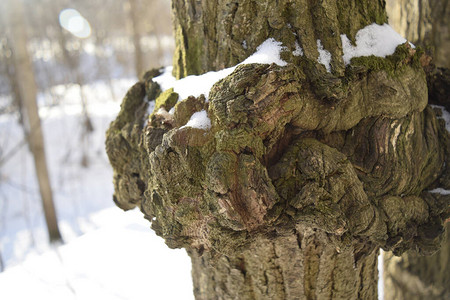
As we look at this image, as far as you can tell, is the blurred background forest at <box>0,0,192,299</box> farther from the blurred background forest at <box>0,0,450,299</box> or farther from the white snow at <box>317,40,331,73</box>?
the white snow at <box>317,40,331,73</box>

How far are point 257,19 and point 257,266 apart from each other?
2.88 feet

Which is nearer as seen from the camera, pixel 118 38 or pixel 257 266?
pixel 257 266

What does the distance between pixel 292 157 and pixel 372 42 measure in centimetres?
54

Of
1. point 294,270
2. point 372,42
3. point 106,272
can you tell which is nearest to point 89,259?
point 106,272

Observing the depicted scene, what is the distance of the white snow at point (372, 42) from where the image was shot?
45.4 inches

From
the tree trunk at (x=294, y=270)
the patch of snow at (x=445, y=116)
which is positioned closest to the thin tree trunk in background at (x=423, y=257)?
the patch of snow at (x=445, y=116)

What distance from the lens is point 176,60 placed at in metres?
1.43

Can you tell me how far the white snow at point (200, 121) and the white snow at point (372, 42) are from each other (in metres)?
0.52

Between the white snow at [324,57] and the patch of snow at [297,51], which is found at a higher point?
the patch of snow at [297,51]

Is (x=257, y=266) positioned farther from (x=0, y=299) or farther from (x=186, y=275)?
(x=0, y=299)

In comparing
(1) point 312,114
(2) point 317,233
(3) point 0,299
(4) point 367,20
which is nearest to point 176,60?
(1) point 312,114

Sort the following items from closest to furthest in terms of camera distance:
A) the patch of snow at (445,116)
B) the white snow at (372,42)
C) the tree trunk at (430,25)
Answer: the white snow at (372,42), the patch of snow at (445,116), the tree trunk at (430,25)

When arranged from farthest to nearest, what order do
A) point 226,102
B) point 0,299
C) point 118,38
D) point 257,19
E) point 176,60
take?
point 118,38 → point 0,299 → point 176,60 → point 257,19 → point 226,102

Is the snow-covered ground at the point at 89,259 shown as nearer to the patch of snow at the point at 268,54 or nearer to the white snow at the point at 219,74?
the white snow at the point at 219,74
